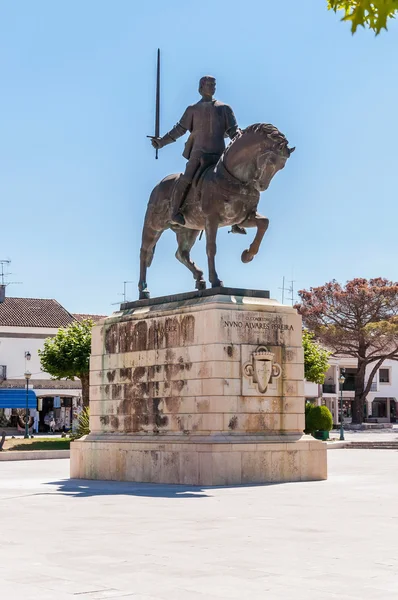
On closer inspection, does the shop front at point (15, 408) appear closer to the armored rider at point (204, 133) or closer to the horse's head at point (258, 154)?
the armored rider at point (204, 133)

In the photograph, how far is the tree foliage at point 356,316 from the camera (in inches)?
2596

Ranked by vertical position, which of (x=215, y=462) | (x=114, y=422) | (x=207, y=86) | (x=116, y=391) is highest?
(x=207, y=86)

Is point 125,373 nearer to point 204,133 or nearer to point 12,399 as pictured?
point 204,133

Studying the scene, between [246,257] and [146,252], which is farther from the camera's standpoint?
[146,252]

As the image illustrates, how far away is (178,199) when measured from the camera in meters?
18.3

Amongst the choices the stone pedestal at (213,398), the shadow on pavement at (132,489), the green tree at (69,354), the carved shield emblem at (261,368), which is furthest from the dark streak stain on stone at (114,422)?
the green tree at (69,354)

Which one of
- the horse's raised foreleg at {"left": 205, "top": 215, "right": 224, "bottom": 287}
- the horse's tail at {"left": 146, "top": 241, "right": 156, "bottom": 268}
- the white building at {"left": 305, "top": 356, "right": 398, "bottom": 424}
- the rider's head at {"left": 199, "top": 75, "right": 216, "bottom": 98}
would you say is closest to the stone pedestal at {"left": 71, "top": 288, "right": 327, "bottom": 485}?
the horse's raised foreleg at {"left": 205, "top": 215, "right": 224, "bottom": 287}

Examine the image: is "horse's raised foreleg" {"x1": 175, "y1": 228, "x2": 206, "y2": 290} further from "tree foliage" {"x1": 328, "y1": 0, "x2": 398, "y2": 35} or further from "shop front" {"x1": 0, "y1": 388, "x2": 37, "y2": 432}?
"shop front" {"x1": 0, "y1": 388, "x2": 37, "y2": 432}

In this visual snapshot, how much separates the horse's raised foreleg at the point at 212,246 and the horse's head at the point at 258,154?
0.99 meters

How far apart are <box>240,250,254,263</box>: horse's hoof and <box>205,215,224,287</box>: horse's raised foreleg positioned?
997 millimetres

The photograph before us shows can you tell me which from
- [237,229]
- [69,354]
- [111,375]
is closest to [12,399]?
[69,354]

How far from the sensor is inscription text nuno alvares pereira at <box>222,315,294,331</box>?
16734 mm

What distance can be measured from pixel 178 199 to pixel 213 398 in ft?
13.6

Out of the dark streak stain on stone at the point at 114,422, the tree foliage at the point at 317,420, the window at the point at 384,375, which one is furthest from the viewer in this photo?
the window at the point at 384,375
